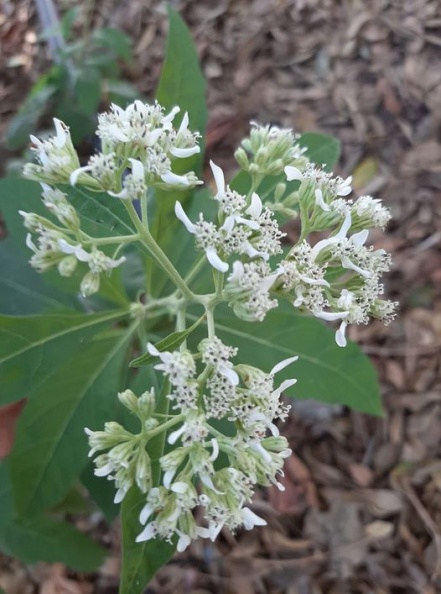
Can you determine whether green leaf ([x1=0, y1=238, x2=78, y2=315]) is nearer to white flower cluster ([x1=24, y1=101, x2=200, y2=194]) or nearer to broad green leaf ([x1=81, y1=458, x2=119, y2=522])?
broad green leaf ([x1=81, y1=458, x2=119, y2=522])

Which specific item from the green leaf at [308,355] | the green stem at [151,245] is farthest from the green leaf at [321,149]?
the green stem at [151,245]

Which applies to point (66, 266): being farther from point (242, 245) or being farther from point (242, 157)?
point (242, 157)

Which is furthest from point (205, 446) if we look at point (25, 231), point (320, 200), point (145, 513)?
point (25, 231)

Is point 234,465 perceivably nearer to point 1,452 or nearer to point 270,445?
point 270,445

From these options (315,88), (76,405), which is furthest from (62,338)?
(315,88)

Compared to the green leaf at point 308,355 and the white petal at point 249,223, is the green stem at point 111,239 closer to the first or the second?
the white petal at point 249,223
